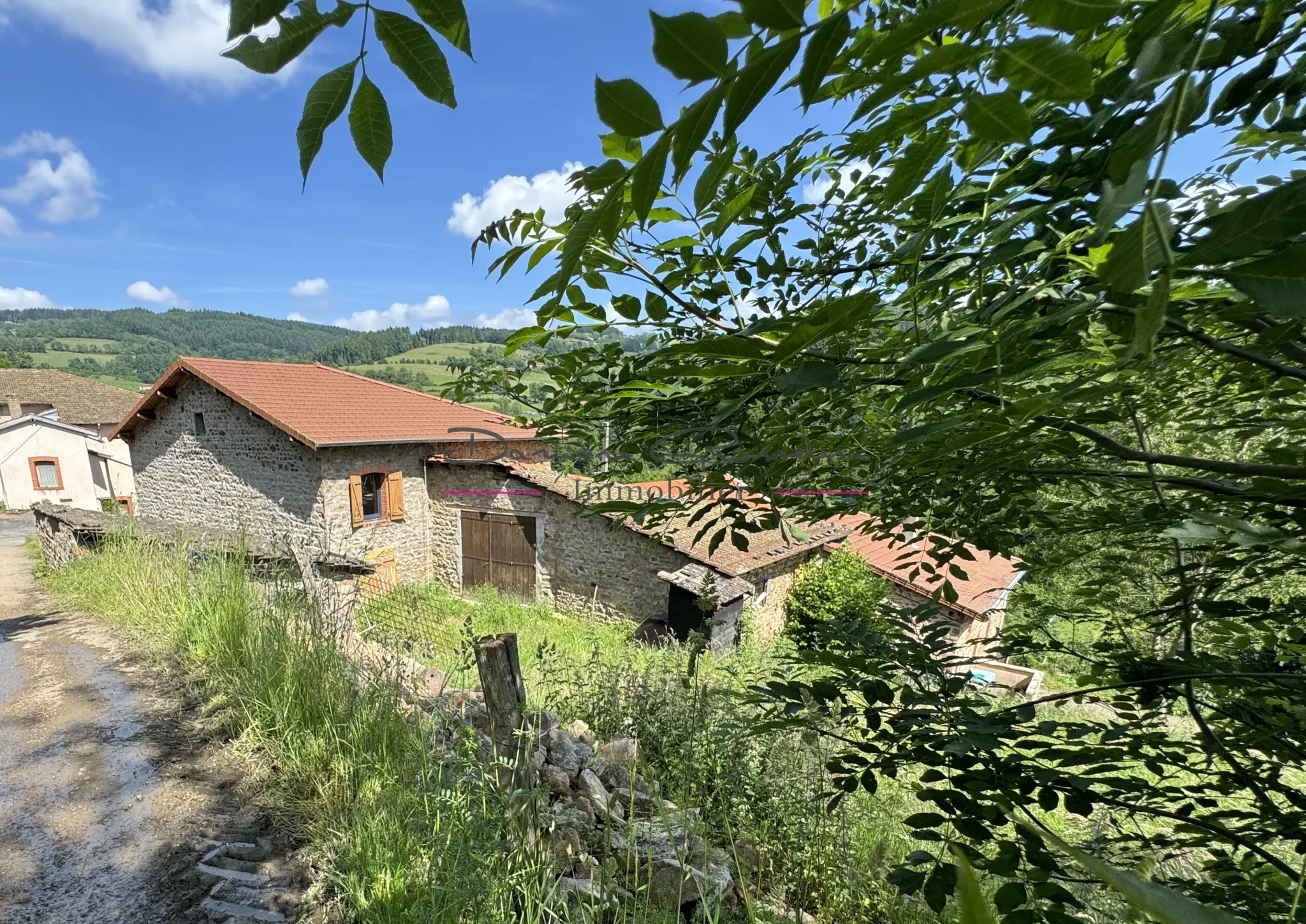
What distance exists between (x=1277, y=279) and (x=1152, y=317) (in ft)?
0.81

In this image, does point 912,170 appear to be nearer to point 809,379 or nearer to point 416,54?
point 809,379

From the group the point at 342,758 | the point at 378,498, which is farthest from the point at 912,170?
the point at 378,498

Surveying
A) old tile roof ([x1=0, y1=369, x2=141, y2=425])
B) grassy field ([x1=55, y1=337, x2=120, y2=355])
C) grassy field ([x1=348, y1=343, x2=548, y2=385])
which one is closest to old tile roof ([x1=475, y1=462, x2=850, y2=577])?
old tile roof ([x1=0, y1=369, x2=141, y2=425])

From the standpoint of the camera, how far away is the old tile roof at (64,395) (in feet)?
86.1

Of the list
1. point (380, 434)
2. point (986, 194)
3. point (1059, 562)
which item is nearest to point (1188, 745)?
point (1059, 562)

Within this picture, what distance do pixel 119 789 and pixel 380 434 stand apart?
10.2m

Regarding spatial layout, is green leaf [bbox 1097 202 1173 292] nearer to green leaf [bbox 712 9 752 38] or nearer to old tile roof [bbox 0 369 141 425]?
green leaf [bbox 712 9 752 38]

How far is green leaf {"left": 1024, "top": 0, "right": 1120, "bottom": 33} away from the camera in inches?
19.1

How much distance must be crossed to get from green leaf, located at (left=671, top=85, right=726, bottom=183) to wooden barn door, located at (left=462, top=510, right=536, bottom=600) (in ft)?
40.4

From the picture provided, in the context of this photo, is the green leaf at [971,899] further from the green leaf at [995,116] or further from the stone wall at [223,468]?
the stone wall at [223,468]

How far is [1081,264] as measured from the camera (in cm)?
77

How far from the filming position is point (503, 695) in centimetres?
247

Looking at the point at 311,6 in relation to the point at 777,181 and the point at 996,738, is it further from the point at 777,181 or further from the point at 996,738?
the point at 996,738

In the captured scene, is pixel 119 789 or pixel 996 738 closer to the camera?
pixel 996 738
